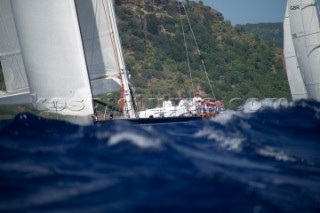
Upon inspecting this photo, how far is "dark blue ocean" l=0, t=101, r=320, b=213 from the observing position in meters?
5.61

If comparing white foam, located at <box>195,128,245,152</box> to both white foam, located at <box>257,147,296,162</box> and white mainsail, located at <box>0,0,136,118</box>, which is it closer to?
white foam, located at <box>257,147,296,162</box>

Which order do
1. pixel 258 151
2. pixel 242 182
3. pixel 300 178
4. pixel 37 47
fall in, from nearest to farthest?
1. pixel 242 182
2. pixel 300 178
3. pixel 258 151
4. pixel 37 47

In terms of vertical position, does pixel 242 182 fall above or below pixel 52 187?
below

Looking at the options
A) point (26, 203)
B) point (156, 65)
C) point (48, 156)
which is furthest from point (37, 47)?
point (156, 65)

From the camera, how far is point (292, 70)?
102ft

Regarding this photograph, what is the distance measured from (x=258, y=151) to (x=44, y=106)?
10.5 m

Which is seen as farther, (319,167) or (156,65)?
(156,65)

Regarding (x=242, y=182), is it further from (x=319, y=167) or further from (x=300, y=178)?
(x=319, y=167)

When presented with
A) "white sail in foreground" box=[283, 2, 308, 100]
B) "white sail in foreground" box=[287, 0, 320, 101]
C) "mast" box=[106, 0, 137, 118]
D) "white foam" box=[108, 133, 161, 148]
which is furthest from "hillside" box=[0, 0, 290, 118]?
"white foam" box=[108, 133, 161, 148]

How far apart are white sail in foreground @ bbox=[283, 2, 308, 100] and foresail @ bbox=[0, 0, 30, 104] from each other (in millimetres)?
19685

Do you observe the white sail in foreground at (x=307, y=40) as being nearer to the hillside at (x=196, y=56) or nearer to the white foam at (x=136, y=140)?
the white foam at (x=136, y=140)

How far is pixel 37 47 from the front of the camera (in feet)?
52.9

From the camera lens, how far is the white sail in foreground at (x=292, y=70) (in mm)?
29719

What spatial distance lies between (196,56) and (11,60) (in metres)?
52.0
